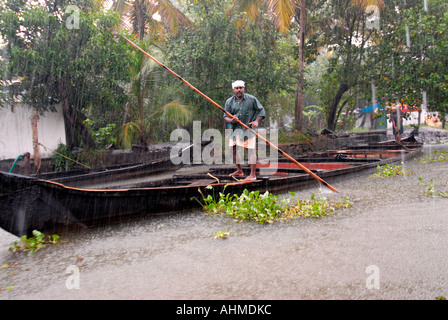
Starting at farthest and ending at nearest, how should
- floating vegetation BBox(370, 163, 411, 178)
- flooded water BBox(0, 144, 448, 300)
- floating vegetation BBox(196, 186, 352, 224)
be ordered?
floating vegetation BBox(370, 163, 411, 178), floating vegetation BBox(196, 186, 352, 224), flooded water BBox(0, 144, 448, 300)

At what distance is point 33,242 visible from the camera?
13.2 feet

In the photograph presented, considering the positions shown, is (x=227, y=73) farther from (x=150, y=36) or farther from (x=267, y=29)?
(x=150, y=36)

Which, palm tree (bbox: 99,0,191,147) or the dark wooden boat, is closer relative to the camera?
the dark wooden boat

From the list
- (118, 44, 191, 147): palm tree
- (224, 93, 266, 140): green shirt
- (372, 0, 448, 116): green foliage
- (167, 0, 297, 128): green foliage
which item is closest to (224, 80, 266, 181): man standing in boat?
(224, 93, 266, 140): green shirt

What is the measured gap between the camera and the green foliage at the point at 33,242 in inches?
157

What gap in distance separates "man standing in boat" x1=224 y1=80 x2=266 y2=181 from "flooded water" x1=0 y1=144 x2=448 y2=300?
1.82m

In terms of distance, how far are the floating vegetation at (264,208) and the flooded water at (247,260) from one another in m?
0.19

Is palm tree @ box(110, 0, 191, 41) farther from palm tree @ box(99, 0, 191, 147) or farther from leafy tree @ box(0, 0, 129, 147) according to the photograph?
leafy tree @ box(0, 0, 129, 147)

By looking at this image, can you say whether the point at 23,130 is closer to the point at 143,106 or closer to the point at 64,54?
the point at 64,54

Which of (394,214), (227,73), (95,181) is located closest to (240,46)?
(227,73)

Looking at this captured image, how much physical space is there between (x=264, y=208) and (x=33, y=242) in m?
2.81

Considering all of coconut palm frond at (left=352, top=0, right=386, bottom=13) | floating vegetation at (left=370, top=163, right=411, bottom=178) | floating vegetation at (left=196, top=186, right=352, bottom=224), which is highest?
coconut palm frond at (left=352, top=0, right=386, bottom=13)

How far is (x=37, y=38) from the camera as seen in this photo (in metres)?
9.42

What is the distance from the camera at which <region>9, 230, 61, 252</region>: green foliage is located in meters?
3.98
